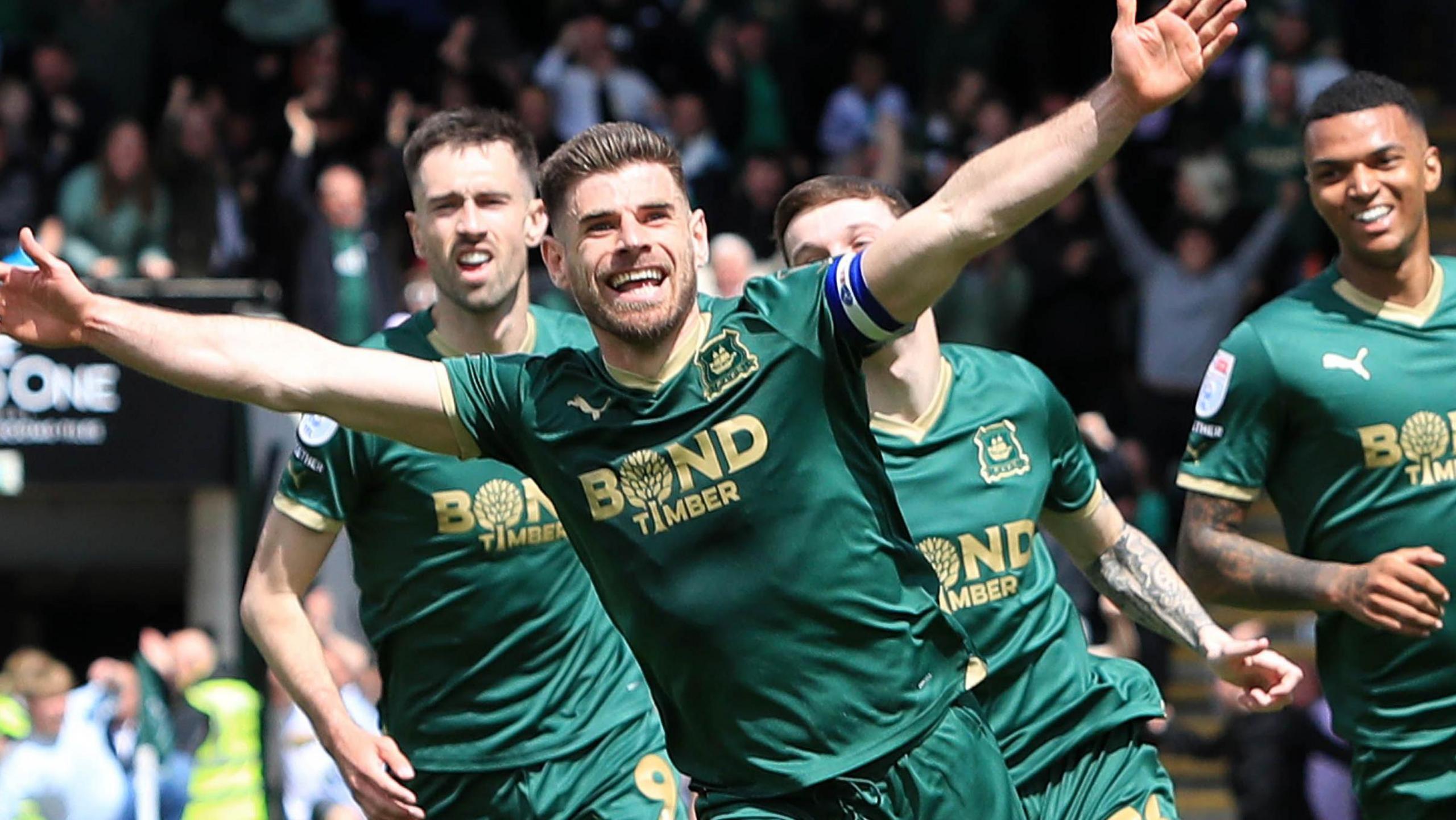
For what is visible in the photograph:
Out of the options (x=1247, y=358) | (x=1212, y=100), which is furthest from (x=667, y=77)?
(x=1247, y=358)

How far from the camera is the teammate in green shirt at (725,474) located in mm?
5426

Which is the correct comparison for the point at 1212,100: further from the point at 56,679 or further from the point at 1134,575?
the point at 1134,575

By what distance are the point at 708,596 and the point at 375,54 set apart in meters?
12.9

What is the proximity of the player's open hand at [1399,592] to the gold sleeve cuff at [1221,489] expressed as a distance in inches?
20.9

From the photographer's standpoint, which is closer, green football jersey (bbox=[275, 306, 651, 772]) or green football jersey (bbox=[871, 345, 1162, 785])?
green football jersey (bbox=[871, 345, 1162, 785])

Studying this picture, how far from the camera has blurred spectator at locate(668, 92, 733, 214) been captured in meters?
16.5

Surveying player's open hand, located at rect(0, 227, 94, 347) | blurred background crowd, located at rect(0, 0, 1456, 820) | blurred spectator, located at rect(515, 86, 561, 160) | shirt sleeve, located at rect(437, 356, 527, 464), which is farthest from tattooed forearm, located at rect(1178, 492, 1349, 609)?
blurred spectator, located at rect(515, 86, 561, 160)

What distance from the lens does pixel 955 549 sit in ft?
21.4

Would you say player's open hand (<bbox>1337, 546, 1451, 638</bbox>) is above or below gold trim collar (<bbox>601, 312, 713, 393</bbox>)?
below

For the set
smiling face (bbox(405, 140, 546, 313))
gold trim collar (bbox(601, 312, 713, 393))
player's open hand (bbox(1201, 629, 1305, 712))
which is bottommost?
player's open hand (bbox(1201, 629, 1305, 712))

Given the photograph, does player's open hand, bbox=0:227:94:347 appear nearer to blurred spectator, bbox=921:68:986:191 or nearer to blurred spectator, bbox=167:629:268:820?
blurred spectator, bbox=167:629:268:820

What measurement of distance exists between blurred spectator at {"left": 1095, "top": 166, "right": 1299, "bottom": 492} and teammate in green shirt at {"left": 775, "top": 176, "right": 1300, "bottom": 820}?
9.32m

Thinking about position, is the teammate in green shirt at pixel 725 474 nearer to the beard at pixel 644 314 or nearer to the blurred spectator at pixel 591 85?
the beard at pixel 644 314

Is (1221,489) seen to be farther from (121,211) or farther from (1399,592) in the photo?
(121,211)
